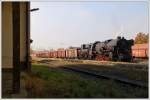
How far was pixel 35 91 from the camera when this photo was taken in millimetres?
8875

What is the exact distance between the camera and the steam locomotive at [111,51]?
16828mm

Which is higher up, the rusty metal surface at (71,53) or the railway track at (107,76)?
the rusty metal surface at (71,53)

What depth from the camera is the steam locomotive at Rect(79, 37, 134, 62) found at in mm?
16828

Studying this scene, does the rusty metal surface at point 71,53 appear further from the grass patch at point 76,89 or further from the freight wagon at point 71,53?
the grass patch at point 76,89

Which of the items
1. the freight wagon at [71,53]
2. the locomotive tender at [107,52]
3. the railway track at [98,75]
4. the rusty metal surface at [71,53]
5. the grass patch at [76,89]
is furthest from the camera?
the locomotive tender at [107,52]

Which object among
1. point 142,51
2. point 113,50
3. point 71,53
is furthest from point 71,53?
point 142,51

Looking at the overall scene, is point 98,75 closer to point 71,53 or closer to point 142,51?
point 142,51

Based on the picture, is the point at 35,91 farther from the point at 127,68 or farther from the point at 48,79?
the point at 127,68

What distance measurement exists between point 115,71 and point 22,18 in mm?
4001

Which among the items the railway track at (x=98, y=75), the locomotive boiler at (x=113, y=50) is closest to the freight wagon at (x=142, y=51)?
the locomotive boiler at (x=113, y=50)

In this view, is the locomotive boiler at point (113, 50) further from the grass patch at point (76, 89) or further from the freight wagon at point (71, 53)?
the grass patch at point (76, 89)

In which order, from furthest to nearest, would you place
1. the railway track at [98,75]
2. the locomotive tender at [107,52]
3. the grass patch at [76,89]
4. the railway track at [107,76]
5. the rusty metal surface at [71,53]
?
1. the locomotive tender at [107,52]
2. the rusty metal surface at [71,53]
3. the railway track at [98,75]
4. the railway track at [107,76]
5. the grass patch at [76,89]

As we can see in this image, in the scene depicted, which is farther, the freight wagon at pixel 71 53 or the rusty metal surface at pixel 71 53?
the rusty metal surface at pixel 71 53

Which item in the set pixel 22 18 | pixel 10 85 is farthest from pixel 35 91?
pixel 22 18
